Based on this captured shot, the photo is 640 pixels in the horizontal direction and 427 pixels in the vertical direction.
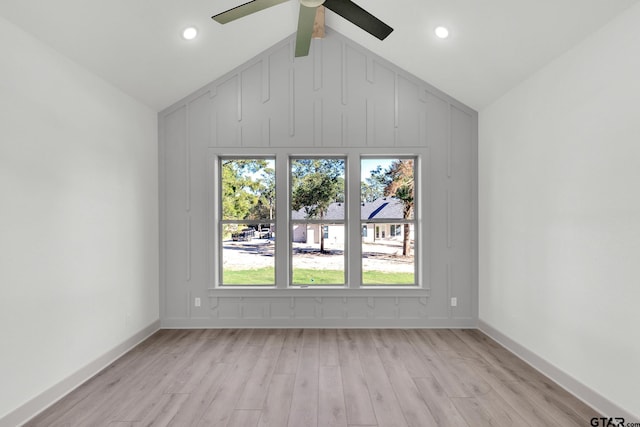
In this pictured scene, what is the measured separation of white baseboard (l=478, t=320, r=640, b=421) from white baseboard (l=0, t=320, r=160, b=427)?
4.04 metres

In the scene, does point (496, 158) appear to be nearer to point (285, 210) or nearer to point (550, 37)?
point (550, 37)

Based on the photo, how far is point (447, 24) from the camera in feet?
10.4

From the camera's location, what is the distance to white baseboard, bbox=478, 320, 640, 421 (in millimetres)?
2318

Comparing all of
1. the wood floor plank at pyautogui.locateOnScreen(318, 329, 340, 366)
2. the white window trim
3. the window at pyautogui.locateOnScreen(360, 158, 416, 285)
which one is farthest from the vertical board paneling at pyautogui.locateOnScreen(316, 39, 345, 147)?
the wood floor plank at pyautogui.locateOnScreen(318, 329, 340, 366)

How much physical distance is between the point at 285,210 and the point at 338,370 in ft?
6.68

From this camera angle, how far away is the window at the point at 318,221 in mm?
4449

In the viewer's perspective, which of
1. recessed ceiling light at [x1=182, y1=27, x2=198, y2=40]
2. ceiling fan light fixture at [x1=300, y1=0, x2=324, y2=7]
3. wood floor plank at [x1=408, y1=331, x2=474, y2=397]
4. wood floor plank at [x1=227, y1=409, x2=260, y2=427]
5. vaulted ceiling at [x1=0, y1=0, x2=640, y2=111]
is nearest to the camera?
ceiling fan light fixture at [x1=300, y1=0, x2=324, y2=7]

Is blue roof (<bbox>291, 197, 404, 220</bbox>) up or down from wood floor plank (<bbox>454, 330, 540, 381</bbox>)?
up

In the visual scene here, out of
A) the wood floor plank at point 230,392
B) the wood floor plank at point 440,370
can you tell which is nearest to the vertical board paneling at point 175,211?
the wood floor plank at point 230,392

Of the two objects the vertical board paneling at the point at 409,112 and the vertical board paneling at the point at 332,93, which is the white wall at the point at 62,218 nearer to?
the vertical board paneling at the point at 332,93

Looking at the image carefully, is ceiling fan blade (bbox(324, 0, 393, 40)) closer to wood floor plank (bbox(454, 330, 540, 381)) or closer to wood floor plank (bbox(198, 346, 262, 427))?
wood floor plank (bbox(198, 346, 262, 427))

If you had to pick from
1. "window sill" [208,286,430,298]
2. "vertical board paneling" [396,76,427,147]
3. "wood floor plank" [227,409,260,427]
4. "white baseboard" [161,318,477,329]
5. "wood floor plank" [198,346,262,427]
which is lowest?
"wood floor plank" [198,346,262,427]

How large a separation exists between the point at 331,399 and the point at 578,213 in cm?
242

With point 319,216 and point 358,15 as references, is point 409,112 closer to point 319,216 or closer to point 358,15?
point 319,216
